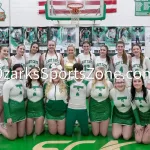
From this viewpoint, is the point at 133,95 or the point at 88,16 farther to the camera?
the point at 88,16

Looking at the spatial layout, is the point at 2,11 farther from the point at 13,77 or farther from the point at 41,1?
the point at 13,77

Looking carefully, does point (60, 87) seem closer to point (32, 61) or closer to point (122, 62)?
point (32, 61)

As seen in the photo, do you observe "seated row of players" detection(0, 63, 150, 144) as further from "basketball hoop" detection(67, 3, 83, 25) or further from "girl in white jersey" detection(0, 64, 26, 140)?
"basketball hoop" detection(67, 3, 83, 25)

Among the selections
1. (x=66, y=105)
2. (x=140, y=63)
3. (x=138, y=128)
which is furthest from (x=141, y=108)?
(x=140, y=63)

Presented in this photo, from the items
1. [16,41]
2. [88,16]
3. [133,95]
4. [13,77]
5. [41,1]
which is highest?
[41,1]

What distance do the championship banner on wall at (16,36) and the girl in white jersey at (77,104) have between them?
14.6 ft

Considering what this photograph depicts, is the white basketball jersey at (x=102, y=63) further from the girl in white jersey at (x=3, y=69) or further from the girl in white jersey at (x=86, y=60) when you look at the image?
the girl in white jersey at (x=3, y=69)

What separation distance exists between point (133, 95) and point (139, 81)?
0.23m

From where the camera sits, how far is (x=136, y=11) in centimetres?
773

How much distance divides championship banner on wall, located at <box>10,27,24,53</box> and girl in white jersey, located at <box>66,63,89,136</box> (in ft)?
14.6

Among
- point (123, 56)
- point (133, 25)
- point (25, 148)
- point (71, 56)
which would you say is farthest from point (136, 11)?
point (25, 148)

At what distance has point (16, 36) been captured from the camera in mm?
7914

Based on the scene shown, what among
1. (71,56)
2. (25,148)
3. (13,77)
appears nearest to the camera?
(25,148)

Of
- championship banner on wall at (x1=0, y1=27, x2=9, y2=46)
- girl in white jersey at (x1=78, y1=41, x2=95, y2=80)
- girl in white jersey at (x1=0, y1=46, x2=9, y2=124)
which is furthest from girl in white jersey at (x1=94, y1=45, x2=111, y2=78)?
championship banner on wall at (x1=0, y1=27, x2=9, y2=46)
